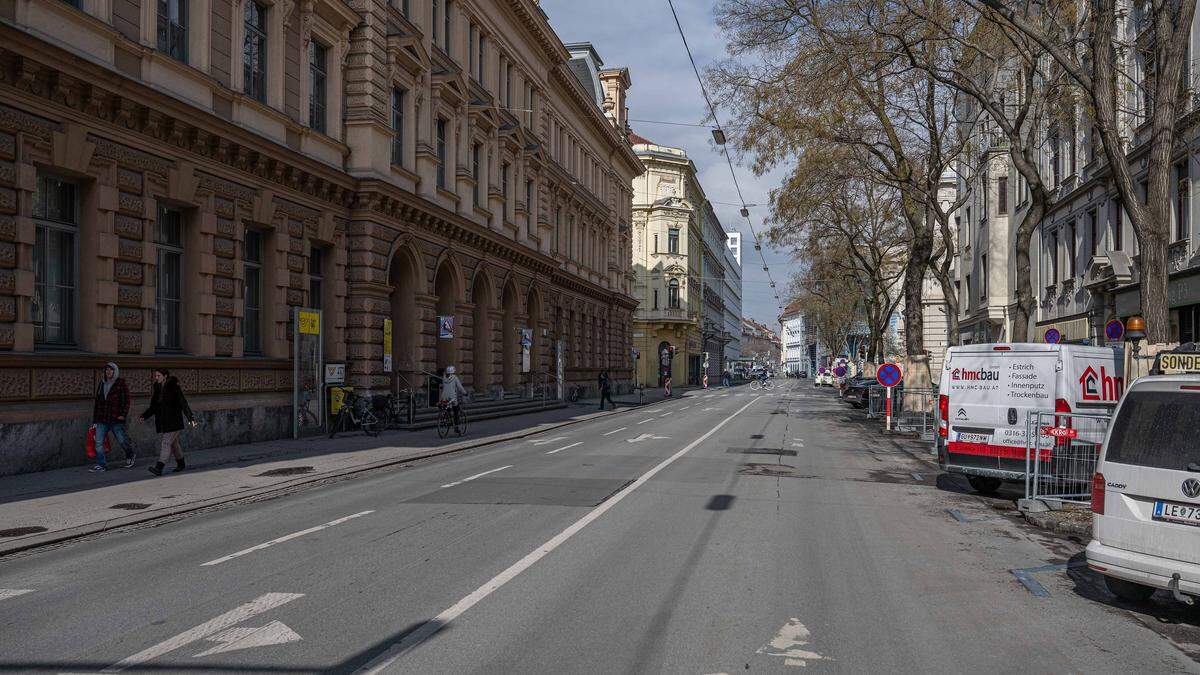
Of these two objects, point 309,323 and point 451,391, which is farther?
point 451,391

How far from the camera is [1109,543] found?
262 inches

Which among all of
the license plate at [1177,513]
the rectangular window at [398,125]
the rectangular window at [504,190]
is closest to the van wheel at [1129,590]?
the license plate at [1177,513]

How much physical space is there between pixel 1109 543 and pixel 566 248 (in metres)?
40.0

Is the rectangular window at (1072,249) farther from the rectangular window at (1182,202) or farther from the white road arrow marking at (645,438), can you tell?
the white road arrow marking at (645,438)

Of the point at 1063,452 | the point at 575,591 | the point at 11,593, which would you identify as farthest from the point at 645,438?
the point at 11,593

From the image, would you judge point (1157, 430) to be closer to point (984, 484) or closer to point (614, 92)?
point (984, 484)

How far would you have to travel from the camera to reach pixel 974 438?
13047mm

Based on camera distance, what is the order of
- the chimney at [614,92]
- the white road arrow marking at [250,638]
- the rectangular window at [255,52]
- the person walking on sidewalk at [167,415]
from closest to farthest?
the white road arrow marking at [250,638]
the person walking on sidewalk at [167,415]
the rectangular window at [255,52]
the chimney at [614,92]

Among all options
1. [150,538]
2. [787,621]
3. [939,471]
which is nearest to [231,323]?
[150,538]

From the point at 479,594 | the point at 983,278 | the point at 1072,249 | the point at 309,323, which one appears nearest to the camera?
the point at 479,594

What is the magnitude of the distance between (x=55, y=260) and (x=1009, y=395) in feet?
50.6

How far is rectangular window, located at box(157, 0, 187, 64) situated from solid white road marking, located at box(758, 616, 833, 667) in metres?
16.6

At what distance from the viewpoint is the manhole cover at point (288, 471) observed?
14398mm

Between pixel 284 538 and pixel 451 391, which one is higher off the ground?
pixel 451 391
